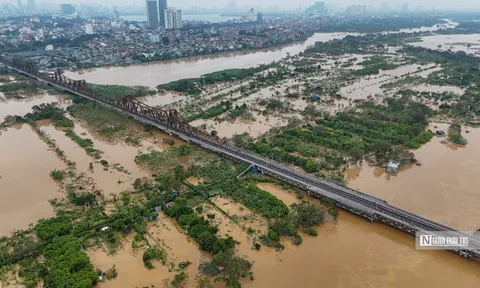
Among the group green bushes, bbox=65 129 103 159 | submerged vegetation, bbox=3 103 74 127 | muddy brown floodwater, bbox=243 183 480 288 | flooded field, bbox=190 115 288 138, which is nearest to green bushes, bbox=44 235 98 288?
muddy brown floodwater, bbox=243 183 480 288

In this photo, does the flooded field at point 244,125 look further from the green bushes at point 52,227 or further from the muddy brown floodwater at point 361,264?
the green bushes at point 52,227

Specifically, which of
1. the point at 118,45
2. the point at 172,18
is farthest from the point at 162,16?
the point at 118,45

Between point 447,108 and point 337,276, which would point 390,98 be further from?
point 337,276

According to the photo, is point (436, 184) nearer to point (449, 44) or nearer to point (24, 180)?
point (24, 180)

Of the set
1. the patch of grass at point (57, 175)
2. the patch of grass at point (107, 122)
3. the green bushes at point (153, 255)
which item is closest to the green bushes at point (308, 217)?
the green bushes at point (153, 255)

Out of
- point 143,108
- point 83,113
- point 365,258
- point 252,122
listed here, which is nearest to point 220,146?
point 252,122

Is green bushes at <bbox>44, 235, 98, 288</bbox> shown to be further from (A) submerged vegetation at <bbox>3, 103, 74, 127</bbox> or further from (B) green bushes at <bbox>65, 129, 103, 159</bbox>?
(A) submerged vegetation at <bbox>3, 103, 74, 127</bbox>
